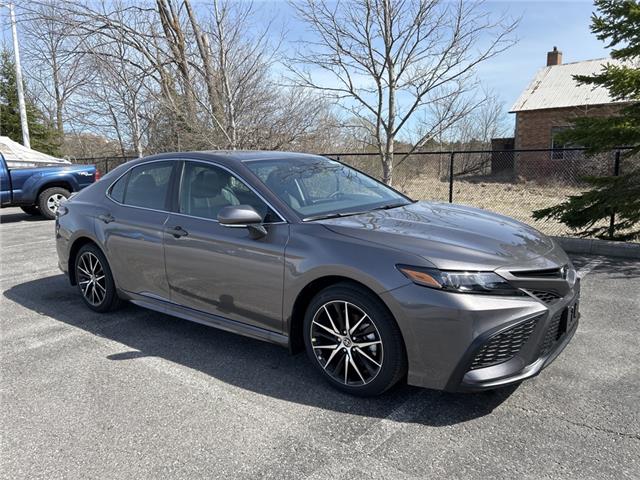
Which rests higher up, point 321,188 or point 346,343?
point 321,188

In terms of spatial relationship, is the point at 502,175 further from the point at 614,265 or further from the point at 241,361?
the point at 241,361

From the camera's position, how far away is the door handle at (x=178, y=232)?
393 cm

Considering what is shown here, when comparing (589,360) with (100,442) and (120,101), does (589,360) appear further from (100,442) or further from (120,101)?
(120,101)

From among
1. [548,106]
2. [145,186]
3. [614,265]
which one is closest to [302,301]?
[145,186]

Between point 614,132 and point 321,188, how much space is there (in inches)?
185

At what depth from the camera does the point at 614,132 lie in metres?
6.57

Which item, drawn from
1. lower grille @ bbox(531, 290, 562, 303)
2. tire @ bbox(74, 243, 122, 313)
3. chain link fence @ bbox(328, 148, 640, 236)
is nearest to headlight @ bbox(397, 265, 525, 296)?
lower grille @ bbox(531, 290, 562, 303)

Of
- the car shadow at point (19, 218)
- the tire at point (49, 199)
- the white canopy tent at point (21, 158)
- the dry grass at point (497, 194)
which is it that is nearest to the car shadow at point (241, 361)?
the tire at point (49, 199)

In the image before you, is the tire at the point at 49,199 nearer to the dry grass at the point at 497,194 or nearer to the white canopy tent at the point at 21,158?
the white canopy tent at the point at 21,158

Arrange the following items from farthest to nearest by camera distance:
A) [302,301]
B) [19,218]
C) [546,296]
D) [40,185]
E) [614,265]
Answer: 1. [19,218]
2. [40,185]
3. [614,265]
4. [302,301]
5. [546,296]

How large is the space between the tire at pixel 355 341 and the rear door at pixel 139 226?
1.55 metres

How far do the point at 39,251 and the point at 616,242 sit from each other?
8.56m

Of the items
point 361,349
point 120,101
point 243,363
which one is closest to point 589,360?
point 361,349

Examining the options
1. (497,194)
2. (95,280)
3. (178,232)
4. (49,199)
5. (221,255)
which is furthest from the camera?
(497,194)
